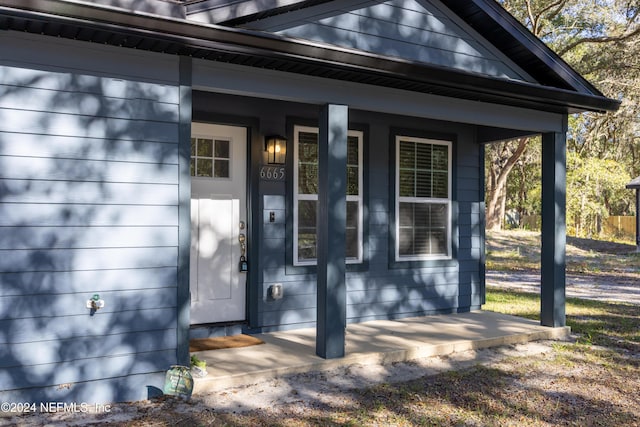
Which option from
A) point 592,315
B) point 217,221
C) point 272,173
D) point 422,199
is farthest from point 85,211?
point 592,315

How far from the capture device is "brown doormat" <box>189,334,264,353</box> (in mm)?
5284

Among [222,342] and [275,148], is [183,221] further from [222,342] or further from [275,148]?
[275,148]

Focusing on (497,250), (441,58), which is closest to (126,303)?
(441,58)

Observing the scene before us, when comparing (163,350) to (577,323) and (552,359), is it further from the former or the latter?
(577,323)

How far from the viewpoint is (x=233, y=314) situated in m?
5.94

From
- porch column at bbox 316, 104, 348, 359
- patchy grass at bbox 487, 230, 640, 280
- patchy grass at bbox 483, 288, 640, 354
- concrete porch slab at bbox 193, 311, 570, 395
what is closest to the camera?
concrete porch slab at bbox 193, 311, 570, 395

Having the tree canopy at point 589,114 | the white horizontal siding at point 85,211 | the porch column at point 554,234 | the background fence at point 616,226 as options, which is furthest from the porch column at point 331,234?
the background fence at point 616,226

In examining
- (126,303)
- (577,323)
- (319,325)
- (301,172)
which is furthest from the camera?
(577,323)

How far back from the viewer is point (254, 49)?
4301mm

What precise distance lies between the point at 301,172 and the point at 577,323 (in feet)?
13.7

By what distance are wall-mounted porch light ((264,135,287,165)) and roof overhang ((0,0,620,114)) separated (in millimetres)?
1227

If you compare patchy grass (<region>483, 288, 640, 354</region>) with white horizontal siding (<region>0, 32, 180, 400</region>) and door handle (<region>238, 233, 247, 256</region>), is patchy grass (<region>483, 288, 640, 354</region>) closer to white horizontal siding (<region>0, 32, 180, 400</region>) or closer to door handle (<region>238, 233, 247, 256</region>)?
door handle (<region>238, 233, 247, 256</region>)

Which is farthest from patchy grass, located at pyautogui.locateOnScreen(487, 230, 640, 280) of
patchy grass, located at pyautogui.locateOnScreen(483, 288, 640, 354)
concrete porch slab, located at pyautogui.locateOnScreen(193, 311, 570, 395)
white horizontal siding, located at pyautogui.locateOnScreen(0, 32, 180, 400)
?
white horizontal siding, located at pyautogui.locateOnScreen(0, 32, 180, 400)

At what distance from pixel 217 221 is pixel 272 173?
790 mm
